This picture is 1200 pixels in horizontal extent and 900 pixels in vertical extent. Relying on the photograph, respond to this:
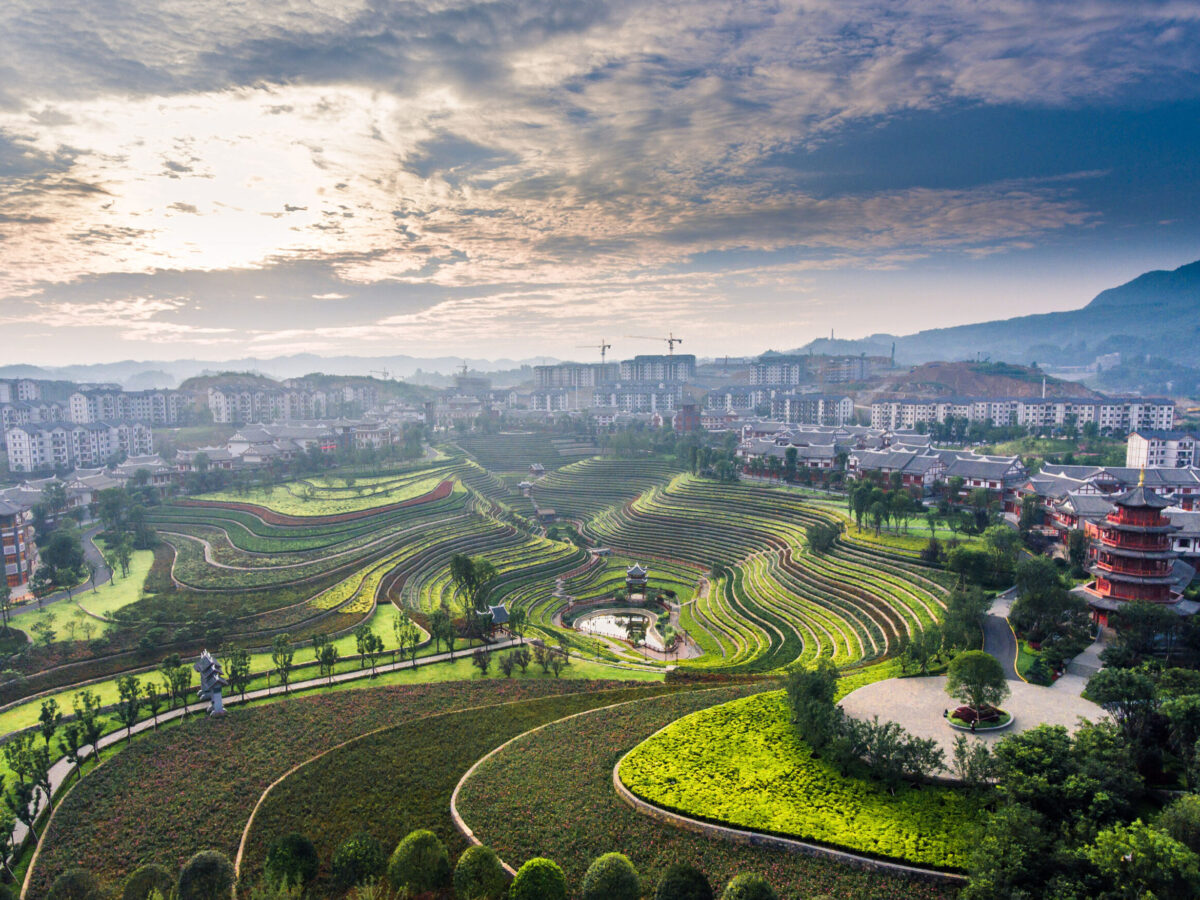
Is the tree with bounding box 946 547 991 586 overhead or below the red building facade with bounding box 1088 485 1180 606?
below

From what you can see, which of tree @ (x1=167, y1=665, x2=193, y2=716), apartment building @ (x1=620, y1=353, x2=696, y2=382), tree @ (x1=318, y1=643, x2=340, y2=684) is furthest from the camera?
apartment building @ (x1=620, y1=353, x2=696, y2=382)

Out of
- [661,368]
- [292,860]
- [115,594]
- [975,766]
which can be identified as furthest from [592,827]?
[661,368]

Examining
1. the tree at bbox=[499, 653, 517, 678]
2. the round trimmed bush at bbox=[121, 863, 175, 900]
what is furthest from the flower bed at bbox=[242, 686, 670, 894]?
the tree at bbox=[499, 653, 517, 678]

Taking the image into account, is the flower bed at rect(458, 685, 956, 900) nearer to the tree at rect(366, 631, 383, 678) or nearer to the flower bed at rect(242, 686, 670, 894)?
the flower bed at rect(242, 686, 670, 894)

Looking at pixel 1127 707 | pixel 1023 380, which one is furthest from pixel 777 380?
pixel 1127 707

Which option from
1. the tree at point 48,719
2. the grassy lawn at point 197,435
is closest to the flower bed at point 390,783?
the tree at point 48,719

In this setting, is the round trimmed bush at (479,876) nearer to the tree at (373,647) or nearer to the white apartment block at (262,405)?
the tree at (373,647)
